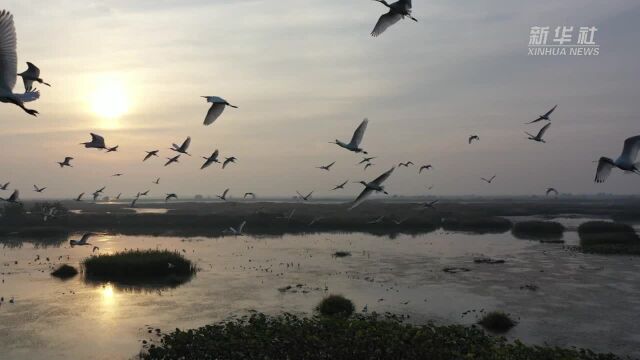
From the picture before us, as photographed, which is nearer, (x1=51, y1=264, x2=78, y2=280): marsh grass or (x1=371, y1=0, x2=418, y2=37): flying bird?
(x1=371, y1=0, x2=418, y2=37): flying bird

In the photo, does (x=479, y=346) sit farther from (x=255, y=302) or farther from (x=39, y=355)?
(x=39, y=355)

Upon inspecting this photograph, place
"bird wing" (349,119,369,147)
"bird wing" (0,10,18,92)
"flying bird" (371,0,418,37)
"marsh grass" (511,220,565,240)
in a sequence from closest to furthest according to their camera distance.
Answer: "bird wing" (0,10,18,92) < "flying bird" (371,0,418,37) < "bird wing" (349,119,369,147) < "marsh grass" (511,220,565,240)

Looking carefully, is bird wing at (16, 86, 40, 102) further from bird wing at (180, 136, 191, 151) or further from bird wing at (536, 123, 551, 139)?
bird wing at (536, 123, 551, 139)

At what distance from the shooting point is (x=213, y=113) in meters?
13.9

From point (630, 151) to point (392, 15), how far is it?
747cm

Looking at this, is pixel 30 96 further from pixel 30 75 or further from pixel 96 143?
pixel 96 143

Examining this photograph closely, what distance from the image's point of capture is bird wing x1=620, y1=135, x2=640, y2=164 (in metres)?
14.2

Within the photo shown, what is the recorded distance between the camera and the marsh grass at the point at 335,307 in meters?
24.2

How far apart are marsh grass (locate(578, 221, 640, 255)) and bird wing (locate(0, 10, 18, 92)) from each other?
4701cm

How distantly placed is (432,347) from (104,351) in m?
12.4

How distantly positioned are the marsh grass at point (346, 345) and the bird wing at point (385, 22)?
9623 millimetres

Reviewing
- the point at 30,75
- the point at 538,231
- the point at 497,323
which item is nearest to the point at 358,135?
the point at 30,75

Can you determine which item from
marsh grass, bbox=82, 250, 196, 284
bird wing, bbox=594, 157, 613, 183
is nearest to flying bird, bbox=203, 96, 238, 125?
bird wing, bbox=594, 157, 613, 183

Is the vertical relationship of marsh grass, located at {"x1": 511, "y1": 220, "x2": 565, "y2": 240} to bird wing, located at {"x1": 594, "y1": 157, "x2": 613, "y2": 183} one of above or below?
below
